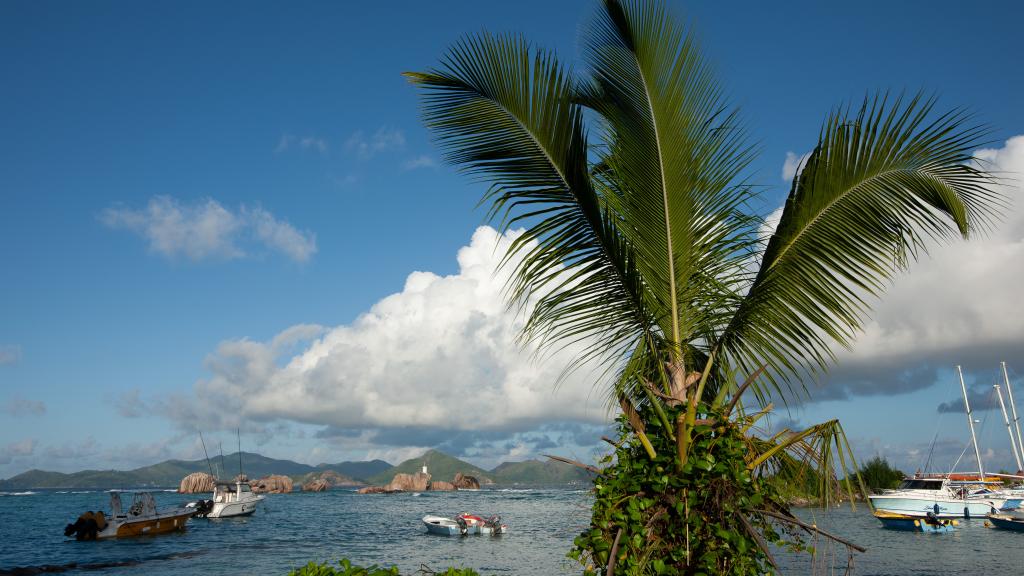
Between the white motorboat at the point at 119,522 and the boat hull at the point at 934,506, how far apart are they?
47.7 m

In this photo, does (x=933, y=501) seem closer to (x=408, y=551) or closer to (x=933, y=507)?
(x=933, y=507)

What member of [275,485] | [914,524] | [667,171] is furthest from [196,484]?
[667,171]

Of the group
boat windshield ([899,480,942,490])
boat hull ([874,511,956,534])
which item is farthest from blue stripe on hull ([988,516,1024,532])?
boat windshield ([899,480,942,490])

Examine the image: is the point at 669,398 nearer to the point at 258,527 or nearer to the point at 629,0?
the point at 629,0

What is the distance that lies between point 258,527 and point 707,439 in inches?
2437

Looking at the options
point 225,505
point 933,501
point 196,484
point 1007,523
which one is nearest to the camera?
point 1007,523

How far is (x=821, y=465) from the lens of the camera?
15.0ft

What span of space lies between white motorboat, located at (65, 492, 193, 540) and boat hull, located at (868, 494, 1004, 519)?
47714 millimetres

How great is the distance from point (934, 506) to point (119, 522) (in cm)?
5209

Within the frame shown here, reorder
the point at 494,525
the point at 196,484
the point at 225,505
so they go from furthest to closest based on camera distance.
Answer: the point at 196,484
the point at 225,505
the point at 494,525

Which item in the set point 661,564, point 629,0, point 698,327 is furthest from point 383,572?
point 629,0

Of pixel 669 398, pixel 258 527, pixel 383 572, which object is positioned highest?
pixel 669 398

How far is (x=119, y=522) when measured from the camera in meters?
43.6

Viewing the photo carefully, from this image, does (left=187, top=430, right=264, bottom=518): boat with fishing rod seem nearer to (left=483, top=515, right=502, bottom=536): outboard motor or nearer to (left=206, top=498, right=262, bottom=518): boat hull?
(left=206, top=498, right=262, bottom=518): boat hull
